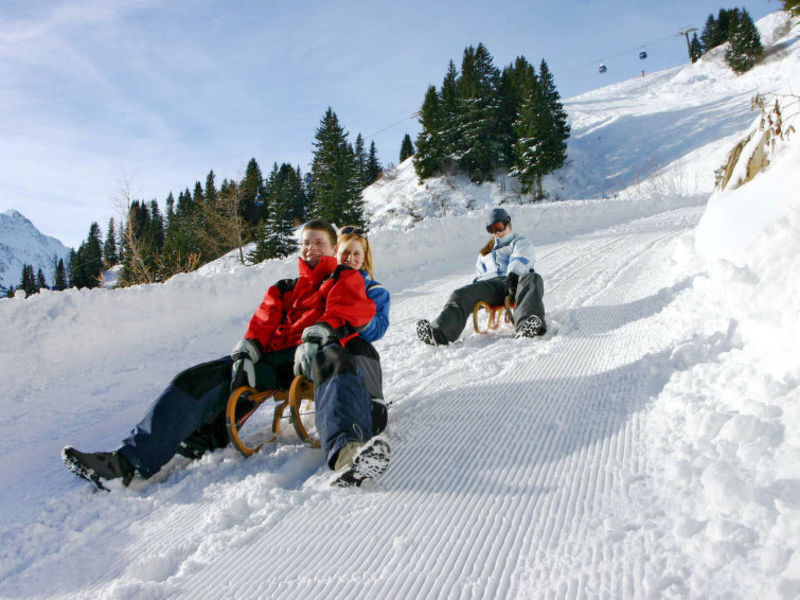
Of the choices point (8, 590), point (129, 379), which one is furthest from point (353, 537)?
point (129, 379)

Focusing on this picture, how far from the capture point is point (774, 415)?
5.43 ft

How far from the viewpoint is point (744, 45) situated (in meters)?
39.0

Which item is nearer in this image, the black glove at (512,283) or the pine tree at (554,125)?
the black glove at (512,283)

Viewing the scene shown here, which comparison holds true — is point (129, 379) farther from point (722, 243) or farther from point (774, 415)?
point (722, 243)

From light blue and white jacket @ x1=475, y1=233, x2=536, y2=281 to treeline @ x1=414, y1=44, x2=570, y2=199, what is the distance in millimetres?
28123

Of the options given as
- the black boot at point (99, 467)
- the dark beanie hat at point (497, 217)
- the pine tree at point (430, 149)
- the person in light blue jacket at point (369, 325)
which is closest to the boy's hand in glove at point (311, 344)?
the person in light blue jacket at point (369, 325)

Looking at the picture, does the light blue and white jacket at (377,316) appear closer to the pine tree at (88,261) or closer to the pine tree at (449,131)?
the pine tree at (449,131)

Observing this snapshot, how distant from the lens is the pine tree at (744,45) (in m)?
38.4

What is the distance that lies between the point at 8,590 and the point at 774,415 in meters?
2.65

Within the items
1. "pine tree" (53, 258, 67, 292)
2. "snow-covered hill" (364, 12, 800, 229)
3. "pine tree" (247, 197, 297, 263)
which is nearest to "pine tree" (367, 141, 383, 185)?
"snow-covered hill" (364, 12, 800, 229)

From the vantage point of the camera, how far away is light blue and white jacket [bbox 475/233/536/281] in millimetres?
4277

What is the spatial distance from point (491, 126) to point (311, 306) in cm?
3490

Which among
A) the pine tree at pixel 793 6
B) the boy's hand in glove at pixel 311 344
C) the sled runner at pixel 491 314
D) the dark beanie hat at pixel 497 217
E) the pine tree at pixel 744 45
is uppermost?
the pine tree at pixel 744 45

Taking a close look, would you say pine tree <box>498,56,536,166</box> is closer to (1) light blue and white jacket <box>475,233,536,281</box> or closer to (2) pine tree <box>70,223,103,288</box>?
(1) light blue and white jacket <box>475,233,536,281</box>
